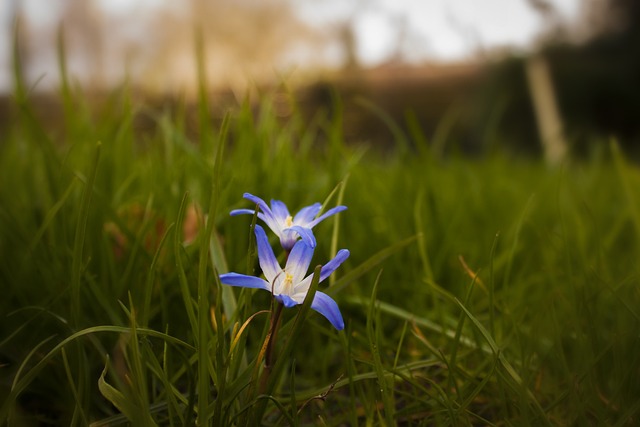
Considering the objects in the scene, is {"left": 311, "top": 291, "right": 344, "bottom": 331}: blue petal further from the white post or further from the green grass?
the white post

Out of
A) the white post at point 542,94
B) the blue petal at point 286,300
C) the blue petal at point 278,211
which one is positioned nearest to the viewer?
the blue petal at point 286,300

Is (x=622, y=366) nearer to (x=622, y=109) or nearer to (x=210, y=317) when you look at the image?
(x=210, y=317)

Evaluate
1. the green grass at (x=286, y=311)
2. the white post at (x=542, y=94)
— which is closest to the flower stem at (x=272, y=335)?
the green grass at (x=286, y=311)

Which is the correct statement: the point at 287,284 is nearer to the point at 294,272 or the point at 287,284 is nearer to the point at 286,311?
the point at 294,272

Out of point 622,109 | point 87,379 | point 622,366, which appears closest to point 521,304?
point 622,366

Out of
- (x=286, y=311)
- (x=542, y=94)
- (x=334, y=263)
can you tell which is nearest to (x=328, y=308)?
(x=334, y=263)

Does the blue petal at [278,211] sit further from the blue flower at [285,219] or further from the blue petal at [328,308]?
the blue petal at [328,308]

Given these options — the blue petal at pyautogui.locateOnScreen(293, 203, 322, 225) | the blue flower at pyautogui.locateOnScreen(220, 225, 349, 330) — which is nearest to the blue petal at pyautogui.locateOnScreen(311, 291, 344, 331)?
the blue flower at pyautogui.locateOnScreen(220, 225, 349, 330)
